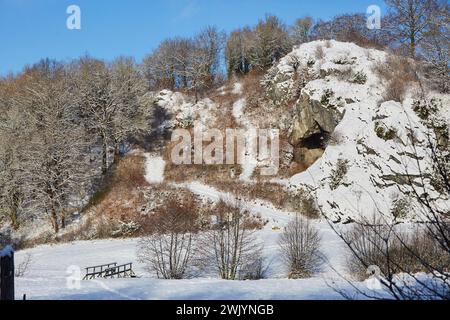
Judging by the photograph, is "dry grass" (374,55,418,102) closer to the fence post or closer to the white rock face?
the white rock face

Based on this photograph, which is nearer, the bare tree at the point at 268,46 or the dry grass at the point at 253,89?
the dry grass at the point at 253,89

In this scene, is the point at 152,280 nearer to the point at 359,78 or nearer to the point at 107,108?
the point at 359,78

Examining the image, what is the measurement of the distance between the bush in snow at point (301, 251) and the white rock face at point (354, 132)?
16.1 ft

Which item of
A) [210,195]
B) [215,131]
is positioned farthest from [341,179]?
[215,131]

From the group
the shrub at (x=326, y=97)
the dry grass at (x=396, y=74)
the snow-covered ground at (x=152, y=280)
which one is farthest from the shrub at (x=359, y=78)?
the snow-covered ground at (x=152, y=280)

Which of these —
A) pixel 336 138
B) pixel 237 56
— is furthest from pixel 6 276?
pixel 237 56

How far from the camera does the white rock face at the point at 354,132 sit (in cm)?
2522

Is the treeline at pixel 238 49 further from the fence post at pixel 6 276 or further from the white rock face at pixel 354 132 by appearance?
the fence post at pixel 6 276

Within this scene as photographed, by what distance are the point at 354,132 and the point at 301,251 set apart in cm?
1346

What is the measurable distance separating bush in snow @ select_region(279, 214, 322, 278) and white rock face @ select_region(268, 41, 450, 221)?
4896mm

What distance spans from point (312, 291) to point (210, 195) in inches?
739

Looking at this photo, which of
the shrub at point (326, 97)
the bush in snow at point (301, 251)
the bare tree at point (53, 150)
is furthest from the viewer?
the shrub at point (326, 97)

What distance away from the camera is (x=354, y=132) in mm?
29234
